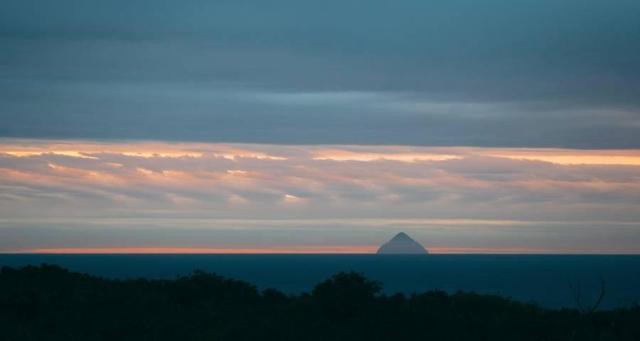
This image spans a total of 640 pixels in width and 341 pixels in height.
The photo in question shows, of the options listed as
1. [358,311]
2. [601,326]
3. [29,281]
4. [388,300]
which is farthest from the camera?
[29,281]

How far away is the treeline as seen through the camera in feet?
90.2

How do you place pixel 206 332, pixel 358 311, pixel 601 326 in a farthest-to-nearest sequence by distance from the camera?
pixel 358 311
pixel 601 326
pixel 206 332

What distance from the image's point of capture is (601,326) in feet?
99.1

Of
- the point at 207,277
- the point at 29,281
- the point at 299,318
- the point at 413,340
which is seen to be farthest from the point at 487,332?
the point at 29,281

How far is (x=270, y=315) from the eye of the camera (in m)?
32.0

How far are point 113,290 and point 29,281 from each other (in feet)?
13.1

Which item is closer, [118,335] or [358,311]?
[118,335]

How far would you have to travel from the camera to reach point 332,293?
33.7 meters

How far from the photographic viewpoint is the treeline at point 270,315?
90.2 feet

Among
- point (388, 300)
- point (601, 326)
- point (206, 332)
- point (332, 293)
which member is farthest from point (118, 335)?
point (601, 326)

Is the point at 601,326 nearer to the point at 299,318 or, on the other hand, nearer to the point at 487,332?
the point at 487,332

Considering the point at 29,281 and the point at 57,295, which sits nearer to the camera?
the point at 57,295

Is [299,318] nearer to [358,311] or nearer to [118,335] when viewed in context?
[358,311]

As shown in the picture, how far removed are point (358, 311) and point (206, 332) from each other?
7.41m
